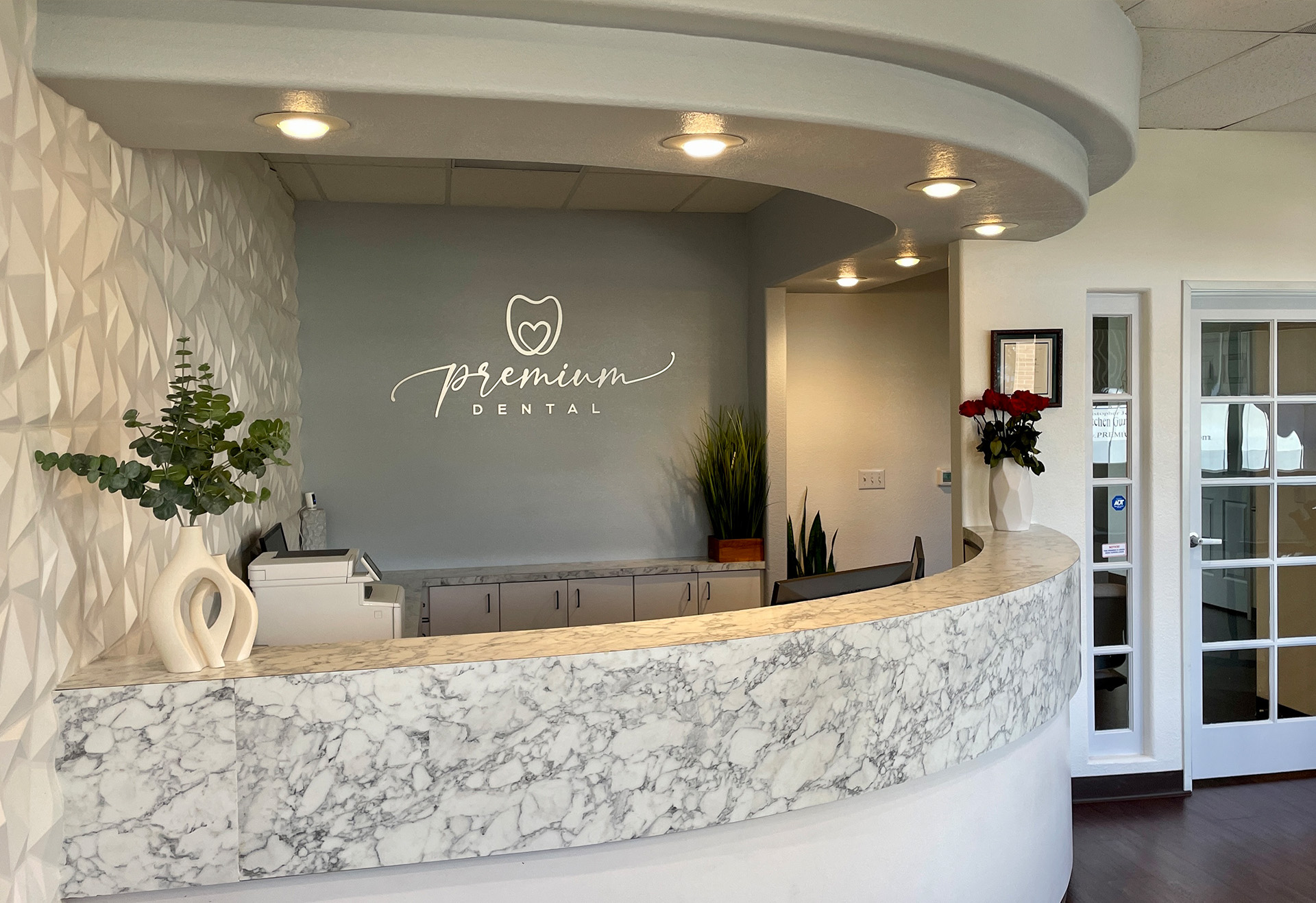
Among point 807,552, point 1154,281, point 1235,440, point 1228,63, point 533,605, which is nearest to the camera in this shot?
point 1228,63

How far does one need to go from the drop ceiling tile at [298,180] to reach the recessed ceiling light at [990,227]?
9.34 feet

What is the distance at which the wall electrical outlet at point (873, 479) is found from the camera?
5836mm

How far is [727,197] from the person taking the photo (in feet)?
16.8

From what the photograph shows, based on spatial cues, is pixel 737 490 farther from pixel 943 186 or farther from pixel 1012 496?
pixel 943 186

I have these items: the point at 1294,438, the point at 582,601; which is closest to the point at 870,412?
the point at 582,601

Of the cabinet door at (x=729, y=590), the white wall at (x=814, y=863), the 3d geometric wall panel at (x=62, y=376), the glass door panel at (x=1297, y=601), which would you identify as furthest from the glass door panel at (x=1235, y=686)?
the 3d geometric wall panel at (x=62, y=376)

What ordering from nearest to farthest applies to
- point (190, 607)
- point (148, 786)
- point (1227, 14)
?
1. point (148, 786)
2. point (190, 607)
3. point (1227, 14)

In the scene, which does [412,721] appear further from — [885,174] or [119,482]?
[885,174]

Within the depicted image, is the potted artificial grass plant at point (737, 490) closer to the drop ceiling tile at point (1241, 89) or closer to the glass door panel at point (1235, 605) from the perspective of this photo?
the glass door panel at point (1235, 605)

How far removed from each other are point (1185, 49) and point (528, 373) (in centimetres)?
336

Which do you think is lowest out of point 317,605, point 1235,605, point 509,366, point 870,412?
point 1235,605

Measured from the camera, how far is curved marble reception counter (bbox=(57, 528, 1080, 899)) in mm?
1896

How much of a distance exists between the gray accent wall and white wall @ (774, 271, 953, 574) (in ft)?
1.39

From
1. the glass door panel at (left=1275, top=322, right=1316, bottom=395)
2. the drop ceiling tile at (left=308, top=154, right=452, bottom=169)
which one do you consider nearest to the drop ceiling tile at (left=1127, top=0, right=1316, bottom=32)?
the glass door panel at (left=1275, top=322, right=1316, bottom=395)
